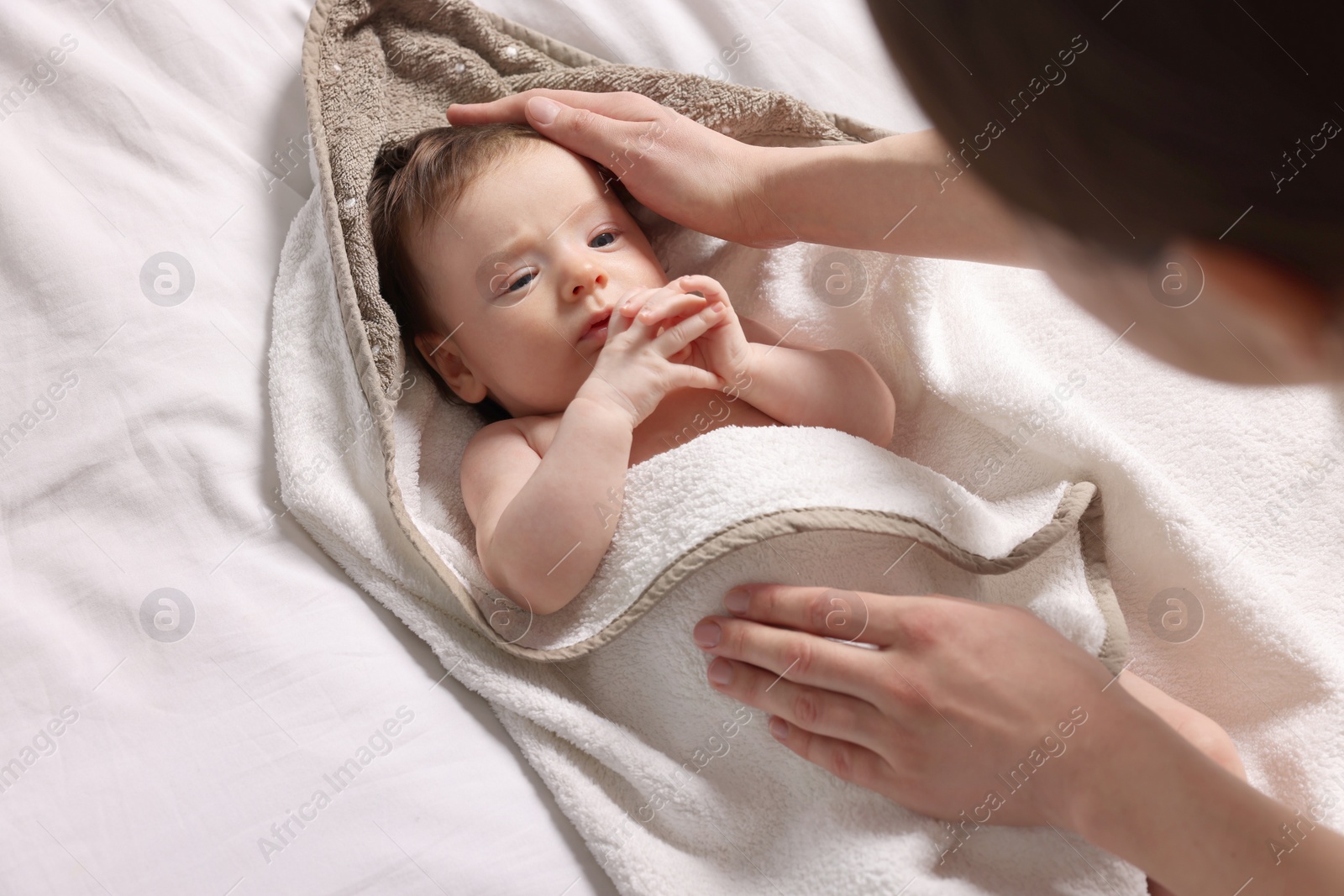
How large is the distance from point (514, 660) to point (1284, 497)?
3.20 feet

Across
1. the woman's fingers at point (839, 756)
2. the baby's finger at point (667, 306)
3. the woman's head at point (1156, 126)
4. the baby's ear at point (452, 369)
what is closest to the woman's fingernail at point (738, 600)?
the woman's fingers at point (839, 756)

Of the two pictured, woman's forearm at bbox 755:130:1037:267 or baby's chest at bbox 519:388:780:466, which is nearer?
woman's forearm at bbox 755:130:1037:267

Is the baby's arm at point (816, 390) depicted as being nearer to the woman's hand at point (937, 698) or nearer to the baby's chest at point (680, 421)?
the baby's chest at point (680, 421)

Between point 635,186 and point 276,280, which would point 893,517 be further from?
point 276,280

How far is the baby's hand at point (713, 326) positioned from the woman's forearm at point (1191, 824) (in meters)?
0.59

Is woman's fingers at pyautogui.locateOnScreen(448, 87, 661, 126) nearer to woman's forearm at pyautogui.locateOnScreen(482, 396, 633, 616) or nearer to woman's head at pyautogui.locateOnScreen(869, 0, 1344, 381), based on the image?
woman's forearm at pyautogui.locateOnScreen(482, 396, 633, 616)

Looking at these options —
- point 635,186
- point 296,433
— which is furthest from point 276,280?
point 635,186

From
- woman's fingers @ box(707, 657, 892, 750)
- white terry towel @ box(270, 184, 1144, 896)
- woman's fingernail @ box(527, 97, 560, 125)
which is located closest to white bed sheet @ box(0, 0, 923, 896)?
white terry towel @ box(270, 184, 1144, 896)

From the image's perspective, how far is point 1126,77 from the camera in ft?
1.23

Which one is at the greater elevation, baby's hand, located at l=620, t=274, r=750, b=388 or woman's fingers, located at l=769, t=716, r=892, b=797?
baby's hand, located at l=620, t=274, r=750, b=388

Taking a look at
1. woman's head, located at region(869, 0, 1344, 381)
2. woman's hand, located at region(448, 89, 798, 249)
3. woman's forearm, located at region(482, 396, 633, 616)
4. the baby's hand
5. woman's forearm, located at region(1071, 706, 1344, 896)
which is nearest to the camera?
woman's head, located at region(869, 0, 1344, 381)

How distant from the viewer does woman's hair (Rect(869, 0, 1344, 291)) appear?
14.0 inches

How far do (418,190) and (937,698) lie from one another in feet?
3.02

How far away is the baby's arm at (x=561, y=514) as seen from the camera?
1.02 meters
